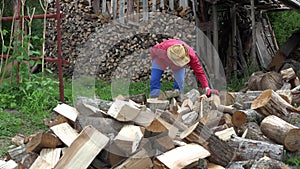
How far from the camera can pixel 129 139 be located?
137 inches

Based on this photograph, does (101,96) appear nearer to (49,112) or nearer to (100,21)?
(49,112)

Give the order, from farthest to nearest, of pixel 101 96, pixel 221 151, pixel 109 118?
pixel 101 96, pixel 109 118, pixel 221 151

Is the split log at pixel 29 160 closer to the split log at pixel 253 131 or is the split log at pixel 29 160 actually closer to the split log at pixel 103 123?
the split log at pixel 103 123

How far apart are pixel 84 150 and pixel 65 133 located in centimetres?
47

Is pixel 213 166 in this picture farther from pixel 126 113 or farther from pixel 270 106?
pixel 270 106

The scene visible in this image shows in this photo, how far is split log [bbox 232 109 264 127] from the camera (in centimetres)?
439

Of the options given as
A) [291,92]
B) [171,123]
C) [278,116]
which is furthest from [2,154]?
[291,92]

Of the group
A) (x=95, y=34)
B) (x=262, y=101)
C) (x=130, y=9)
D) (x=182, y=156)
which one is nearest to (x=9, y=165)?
(x=182, y=156)

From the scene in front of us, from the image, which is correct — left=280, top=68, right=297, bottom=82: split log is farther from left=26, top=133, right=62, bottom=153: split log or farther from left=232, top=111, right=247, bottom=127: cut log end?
left=26, top=133, right=62, bottom=153: split log

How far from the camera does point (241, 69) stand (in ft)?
32.7

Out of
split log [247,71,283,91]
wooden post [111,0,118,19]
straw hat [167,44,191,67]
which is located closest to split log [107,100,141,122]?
straw hat [167,44,191,67]

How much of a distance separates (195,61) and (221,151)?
2.04 meters

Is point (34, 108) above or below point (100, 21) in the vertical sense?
below

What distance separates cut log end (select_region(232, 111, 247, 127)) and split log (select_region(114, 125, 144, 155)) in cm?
→ 115
